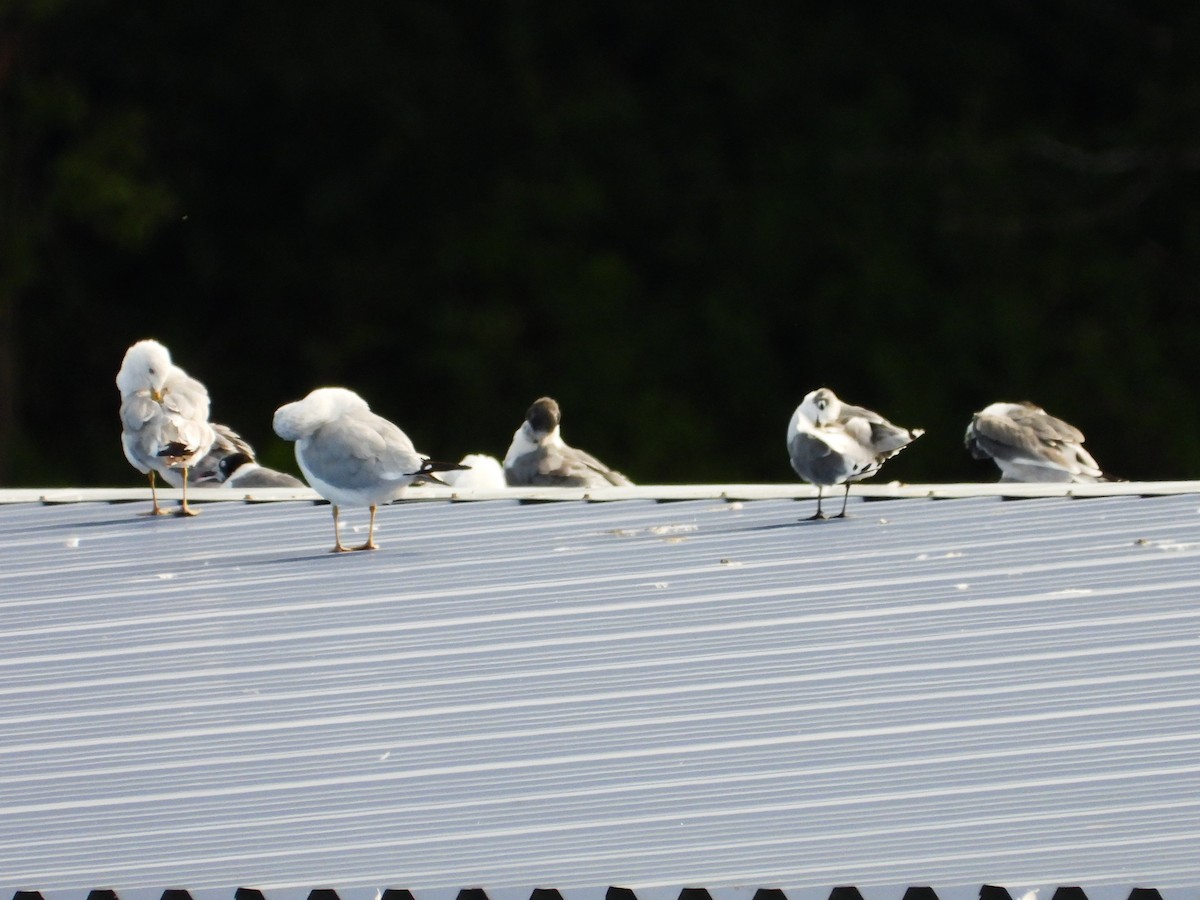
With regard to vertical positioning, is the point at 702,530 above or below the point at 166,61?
below

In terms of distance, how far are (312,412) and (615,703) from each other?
1983mm

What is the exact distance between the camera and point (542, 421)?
906 centimetres

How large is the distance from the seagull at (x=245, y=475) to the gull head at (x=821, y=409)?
2.36 m

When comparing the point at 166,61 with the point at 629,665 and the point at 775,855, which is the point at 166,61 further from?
the point at 775,855

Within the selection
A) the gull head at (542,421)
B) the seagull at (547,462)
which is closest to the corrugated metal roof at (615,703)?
the seagull at (547,462)

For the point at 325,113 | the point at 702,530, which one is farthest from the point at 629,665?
the point at 325,113

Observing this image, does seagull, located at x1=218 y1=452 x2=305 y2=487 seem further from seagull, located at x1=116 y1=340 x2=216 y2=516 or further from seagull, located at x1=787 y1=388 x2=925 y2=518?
seagull, located at x1=787 y1=388 x2=925 y2=518

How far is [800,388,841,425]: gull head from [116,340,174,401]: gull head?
7.76 ft

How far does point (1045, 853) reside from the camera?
370cm

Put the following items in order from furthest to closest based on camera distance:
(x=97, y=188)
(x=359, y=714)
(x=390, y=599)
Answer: (x=97, y=188), (x=390, y=599), (x=359, y=714)

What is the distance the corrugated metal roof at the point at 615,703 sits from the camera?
3822 millimetres

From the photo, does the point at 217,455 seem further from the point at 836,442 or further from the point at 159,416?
the point at 836,442

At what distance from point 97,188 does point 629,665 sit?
1572cm

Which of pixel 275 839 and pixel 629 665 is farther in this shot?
pixel 629 665
